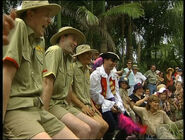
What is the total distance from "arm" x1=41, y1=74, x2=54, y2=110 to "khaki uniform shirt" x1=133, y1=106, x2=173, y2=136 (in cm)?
289

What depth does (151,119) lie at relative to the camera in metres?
6.39

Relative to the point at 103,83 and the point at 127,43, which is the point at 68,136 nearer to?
the point at 103,83

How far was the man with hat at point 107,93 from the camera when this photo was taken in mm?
6094

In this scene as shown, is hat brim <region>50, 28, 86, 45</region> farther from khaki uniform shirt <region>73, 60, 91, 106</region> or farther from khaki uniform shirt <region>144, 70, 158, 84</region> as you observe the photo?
khaki uniform shirt <region>144, 70, 158, 84</region>

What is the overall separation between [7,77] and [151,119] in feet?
14.1

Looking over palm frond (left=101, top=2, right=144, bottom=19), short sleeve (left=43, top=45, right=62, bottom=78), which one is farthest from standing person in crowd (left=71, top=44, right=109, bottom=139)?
palm frond (left=101, top=2, right=144, bottom=19)

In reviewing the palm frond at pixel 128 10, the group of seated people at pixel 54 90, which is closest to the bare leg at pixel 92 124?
the group of seated people at pixel 54 90

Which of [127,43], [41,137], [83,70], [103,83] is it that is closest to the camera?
[41,137]

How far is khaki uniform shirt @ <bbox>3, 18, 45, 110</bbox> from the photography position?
8.48 feet

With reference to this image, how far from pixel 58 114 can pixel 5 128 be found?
137 cm

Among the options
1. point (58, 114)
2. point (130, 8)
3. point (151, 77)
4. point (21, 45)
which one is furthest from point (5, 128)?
point (130, 8)

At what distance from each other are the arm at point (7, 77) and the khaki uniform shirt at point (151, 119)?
399 cm

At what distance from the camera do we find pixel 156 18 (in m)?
21.5

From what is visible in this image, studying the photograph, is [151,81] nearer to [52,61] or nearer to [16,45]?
[52,61]
